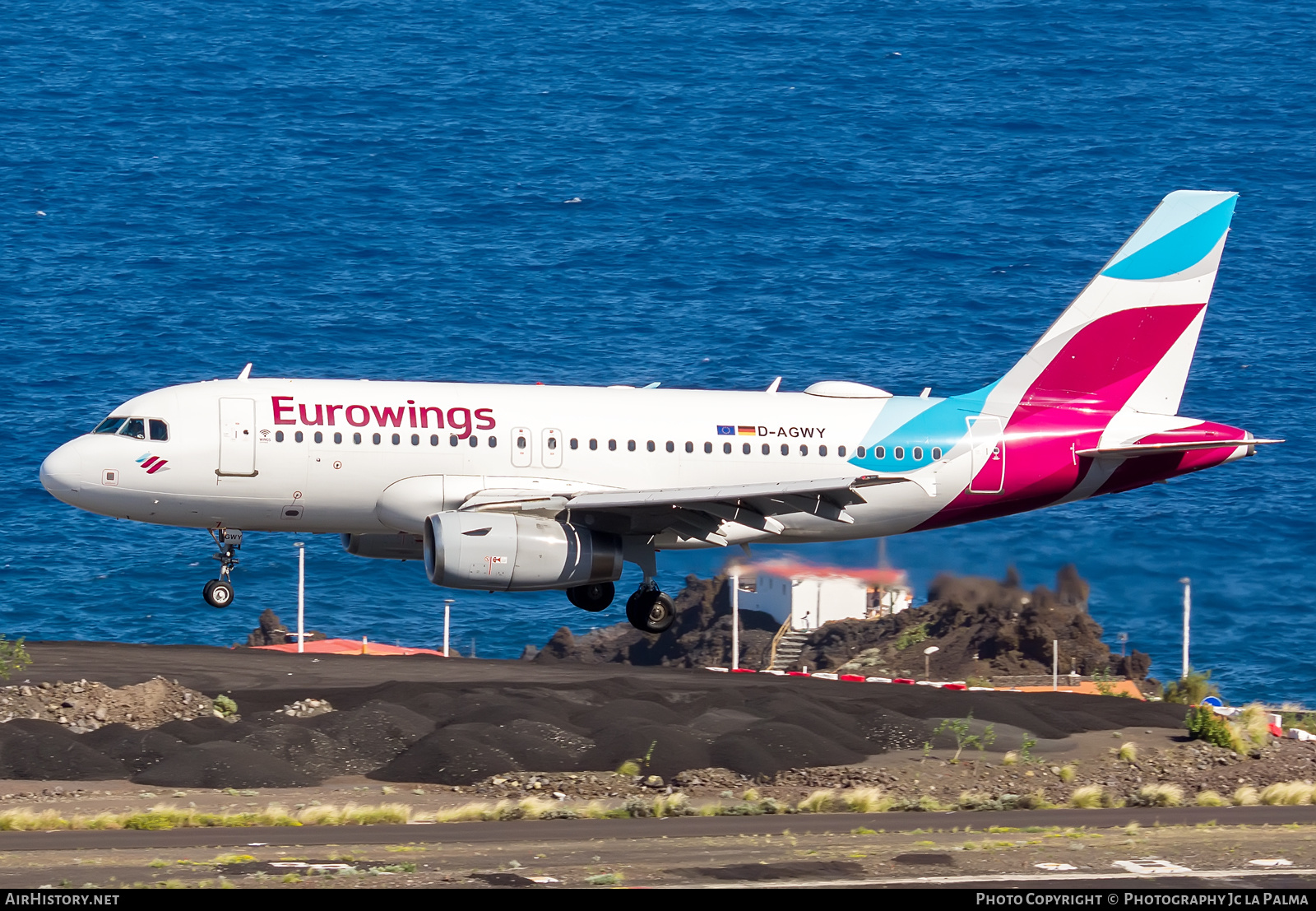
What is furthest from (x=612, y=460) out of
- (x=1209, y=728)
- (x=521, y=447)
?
(x=1209, y=728)

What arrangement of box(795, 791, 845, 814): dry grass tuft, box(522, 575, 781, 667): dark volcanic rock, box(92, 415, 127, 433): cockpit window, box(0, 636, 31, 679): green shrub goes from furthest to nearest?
box(522, 575, 781, 667): dark volcanic rock
box(0, 636, 31, 679): green shrub
box(92, 415, 127, 433): cockpit window
box(795, 791, 845, 814): dry grass tuft

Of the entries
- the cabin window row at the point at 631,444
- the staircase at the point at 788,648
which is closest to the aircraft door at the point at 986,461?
the cabin window row at the point at 631,444

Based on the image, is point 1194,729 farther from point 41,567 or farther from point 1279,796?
point 41,567

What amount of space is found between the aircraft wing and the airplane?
0.07 meters

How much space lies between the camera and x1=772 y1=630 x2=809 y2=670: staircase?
2837 inches

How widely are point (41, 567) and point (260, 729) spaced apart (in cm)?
5490

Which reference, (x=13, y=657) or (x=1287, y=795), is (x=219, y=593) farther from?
(x=1287, y=795)

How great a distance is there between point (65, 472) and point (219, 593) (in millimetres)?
4393

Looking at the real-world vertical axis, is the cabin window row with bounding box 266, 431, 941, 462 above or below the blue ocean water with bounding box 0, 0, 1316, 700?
below

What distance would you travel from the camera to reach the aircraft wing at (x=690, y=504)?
35.5 metres

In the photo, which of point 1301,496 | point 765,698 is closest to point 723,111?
point 1301,496

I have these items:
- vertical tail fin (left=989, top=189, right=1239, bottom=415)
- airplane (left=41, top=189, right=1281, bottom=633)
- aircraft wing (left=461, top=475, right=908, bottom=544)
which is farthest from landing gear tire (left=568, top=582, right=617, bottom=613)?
Result: vertical tail fin (left=989, top=189, right=1239, bottom=415)

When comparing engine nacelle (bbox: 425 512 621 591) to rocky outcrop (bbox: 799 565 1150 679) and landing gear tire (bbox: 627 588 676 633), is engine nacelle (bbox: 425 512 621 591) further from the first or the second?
rocky outcrop (bbox: 799 565 1150 679)

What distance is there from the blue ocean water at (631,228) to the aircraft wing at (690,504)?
1726cm
